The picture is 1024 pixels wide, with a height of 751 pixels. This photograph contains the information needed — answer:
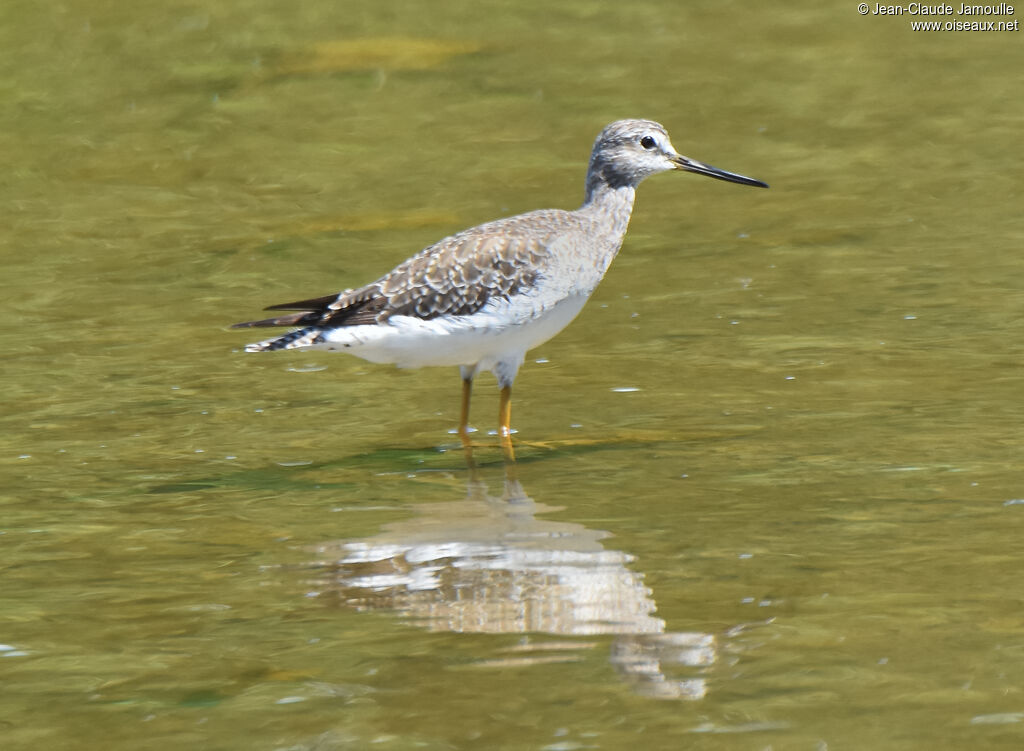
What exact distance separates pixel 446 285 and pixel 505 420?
92cm

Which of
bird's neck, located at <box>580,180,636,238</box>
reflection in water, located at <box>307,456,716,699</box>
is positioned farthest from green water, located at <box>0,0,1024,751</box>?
bird's neck, located at <box>580,180,636,238</box>

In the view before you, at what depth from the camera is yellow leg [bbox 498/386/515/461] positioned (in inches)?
393

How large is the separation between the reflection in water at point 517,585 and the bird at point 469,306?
1413mm

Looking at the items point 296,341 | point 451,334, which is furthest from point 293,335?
point 451,334

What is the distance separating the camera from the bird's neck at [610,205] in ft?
35.5

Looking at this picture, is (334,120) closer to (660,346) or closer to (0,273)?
(0,273)

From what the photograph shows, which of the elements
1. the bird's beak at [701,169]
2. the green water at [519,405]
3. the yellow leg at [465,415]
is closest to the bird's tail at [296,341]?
the green water at [519,405]

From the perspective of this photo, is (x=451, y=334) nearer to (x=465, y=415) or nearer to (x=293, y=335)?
(x=465, y=415)

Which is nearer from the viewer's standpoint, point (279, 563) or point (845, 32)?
point (279, 563)

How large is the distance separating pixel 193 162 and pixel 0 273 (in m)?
3.49

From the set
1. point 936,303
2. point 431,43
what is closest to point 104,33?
point 431,43

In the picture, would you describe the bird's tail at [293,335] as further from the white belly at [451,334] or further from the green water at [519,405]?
the green water at [519,405]

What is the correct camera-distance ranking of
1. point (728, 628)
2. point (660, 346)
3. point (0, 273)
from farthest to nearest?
point (0, 273) → point (660, 346) → point (728, 628)

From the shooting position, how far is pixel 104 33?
67.3ft
